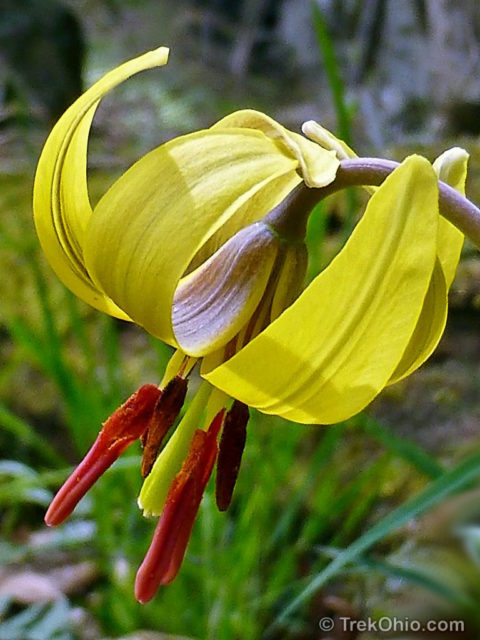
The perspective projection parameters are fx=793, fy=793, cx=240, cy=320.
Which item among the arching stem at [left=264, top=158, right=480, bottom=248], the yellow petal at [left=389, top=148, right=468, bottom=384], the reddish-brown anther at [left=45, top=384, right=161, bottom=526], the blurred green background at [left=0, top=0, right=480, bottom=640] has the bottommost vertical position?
the blurred green background at [left=0, top=0, right=480, bottom=640]

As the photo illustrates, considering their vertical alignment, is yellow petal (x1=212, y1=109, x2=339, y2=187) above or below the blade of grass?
above

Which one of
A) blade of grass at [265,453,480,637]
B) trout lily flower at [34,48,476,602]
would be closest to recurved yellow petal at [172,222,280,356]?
trout lily flower at [34,48,476,602]

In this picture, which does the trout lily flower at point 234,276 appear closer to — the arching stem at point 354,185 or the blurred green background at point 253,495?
the arching stem at point 354,185

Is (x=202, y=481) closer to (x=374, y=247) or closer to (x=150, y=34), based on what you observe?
(x=374, y=247)

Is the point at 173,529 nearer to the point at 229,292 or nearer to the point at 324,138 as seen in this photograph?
the point at 229,292

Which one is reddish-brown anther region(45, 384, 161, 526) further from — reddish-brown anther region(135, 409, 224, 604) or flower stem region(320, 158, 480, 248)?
flower stem region(320, 158, 480, 248)

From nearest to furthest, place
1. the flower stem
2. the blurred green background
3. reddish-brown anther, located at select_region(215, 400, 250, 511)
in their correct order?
1. the flower stem
2. reddish-brown anther, located at select_region(215, 400, 250, 511)
3. the blurred green background

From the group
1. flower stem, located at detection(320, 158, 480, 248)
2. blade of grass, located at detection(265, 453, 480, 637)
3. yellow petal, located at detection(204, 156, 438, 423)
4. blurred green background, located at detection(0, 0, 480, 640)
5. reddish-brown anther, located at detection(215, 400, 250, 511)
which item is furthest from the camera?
blurred green background, located at detection(0, 0, 480, 640)
